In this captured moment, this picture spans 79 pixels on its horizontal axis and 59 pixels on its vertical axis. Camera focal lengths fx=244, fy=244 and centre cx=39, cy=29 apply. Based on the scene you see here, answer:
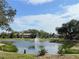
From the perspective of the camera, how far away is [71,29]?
431 feet

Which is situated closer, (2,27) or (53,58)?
(53,58)

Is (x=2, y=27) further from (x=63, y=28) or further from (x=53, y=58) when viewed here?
(x=63, y=28)

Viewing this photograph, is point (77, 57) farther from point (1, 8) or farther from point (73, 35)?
point (73, 35)

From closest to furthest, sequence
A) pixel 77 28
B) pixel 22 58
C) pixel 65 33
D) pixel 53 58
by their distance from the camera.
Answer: pixel 22 58 → pixel 53 58 → pixel 77 28 → pixel 65 33

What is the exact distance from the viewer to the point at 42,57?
28219 mm

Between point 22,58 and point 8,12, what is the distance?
8197 mm

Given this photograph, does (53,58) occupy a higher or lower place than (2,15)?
lower

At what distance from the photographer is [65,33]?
137 meters

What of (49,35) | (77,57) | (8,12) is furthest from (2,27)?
(49,35)

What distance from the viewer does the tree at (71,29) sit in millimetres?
128613

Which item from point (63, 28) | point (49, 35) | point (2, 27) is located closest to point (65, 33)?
point (63, 28)

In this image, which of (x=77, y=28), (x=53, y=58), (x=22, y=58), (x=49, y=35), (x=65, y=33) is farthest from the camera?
(x=49, y=35)

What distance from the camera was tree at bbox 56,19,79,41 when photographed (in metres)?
129

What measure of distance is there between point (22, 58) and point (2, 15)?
6.01m
